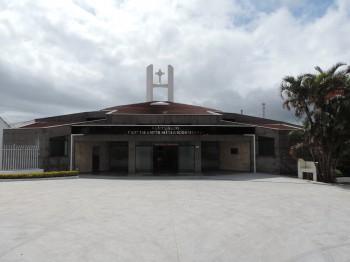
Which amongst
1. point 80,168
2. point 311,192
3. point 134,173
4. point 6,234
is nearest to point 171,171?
point 134,173

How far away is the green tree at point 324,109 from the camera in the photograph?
60.1 ft

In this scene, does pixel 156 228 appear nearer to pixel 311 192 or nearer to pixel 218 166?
pixel 311 192

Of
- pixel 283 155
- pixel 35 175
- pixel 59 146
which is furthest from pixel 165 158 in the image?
pixel 35 175

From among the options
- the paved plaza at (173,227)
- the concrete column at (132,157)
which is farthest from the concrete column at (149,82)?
the paved plaza at (173,227)

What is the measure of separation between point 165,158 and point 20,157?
11815 mm

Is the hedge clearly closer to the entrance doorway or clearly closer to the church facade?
the church facade

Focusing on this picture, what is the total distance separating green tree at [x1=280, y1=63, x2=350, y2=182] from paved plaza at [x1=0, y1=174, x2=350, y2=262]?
6.53 metres

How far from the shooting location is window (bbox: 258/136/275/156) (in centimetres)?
2495

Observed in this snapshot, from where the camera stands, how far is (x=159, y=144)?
2742 centimetres

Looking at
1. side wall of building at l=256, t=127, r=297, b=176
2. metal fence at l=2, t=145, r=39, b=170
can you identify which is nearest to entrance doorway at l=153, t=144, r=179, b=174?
side wall of building at l=256, t=127, r=297, b=176

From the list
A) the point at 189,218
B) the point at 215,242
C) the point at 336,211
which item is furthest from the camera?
the point at 336,211

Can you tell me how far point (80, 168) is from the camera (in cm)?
2719

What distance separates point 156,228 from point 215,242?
1843mm

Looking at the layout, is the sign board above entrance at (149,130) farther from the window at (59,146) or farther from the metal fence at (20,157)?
the metal fence at (20,157)
